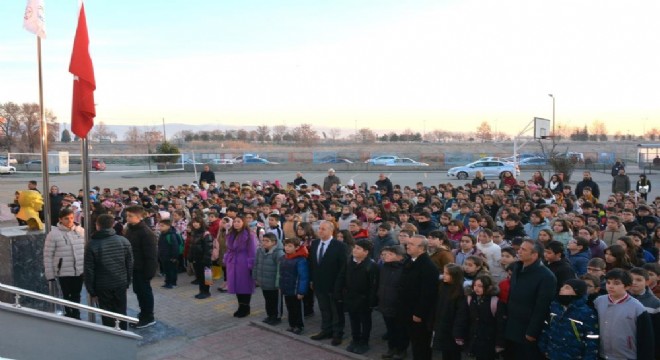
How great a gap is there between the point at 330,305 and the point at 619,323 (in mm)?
3634

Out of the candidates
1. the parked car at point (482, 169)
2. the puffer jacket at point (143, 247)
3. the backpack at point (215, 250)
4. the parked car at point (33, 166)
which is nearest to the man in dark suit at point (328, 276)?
the puffer jacket at point (143, 247)

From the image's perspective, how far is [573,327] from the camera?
15.8ft

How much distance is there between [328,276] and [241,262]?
1682mm

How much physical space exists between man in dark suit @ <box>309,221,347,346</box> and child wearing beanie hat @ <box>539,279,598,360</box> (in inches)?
109

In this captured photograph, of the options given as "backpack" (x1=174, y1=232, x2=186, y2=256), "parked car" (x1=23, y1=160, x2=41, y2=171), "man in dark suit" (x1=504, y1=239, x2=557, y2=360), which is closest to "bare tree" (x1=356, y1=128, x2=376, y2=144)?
"parked car" (x1=23, y1=160, x2=41, y2=171)

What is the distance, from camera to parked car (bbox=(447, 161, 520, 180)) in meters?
37.6

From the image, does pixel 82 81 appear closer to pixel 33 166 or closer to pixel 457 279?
pixel 457 279

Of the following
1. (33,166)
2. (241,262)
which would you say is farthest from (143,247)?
(33,166)

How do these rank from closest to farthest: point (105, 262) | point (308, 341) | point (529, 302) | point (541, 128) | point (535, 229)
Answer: point (529, 302) < point (105, 262) < point (308, 341) < point (535, 229) < point (541, 128)

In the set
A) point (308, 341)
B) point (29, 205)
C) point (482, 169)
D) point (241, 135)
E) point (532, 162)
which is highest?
point (241, 135)

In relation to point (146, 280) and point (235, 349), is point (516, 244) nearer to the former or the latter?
point (235, 349)

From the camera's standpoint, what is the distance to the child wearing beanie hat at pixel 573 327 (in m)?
4.76

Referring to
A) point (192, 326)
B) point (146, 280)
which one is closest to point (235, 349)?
point (192, 326)

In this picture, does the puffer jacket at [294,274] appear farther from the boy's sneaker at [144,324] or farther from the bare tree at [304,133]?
the bare tree at [304,133]
